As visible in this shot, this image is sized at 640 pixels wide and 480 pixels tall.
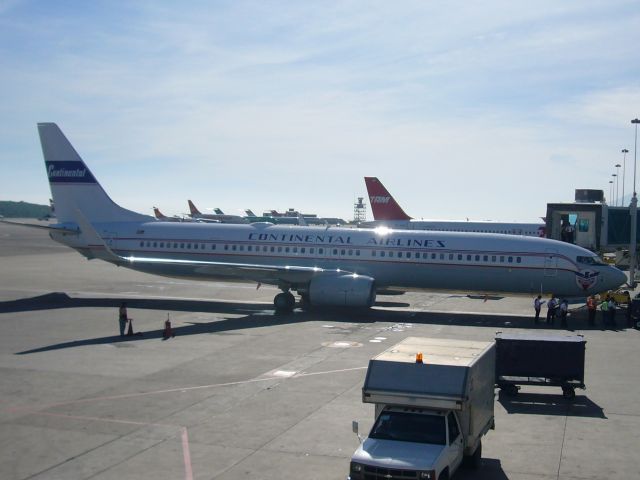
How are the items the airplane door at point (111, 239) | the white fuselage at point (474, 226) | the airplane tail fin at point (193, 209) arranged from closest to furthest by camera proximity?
the airplane door at point (111, 239) < the white fuselage at point (474, 226) < the airplane tail fin at point (193, 209)

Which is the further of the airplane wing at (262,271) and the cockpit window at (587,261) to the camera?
the airplane wing at (262,271)

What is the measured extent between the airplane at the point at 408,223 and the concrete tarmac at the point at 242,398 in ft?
120

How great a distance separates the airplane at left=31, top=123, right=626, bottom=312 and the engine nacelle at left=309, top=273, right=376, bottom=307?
0.05m

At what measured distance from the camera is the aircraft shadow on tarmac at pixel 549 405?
17.6 metres

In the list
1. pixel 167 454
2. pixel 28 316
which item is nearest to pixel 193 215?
pixel 28 316

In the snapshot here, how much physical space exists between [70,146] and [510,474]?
33247 millimetres

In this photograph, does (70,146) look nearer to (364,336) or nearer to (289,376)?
(364,336)

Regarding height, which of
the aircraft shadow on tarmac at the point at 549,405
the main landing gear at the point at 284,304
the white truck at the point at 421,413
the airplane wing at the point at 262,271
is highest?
the airplane wing at the point at 262,271

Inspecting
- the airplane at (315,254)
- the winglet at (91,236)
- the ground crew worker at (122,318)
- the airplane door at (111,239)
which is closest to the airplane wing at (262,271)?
the airplane at (315,254)

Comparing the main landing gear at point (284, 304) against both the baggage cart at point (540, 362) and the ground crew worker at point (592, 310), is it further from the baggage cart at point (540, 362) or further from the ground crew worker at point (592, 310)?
the baggage cart at point (540, 362)

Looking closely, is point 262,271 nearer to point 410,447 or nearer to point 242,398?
point 242,398

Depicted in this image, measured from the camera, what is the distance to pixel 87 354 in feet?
77.4

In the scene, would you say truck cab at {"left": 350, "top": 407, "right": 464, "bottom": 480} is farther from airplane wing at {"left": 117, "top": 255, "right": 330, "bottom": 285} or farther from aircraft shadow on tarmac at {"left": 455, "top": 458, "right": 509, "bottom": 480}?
airplane wing at {"left": 117, "top": 255, "right": 330, "bottom": 285}

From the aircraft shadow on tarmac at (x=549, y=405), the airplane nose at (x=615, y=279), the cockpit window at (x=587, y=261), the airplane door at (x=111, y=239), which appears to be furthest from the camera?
the airplane door at (x=111, y=239)
